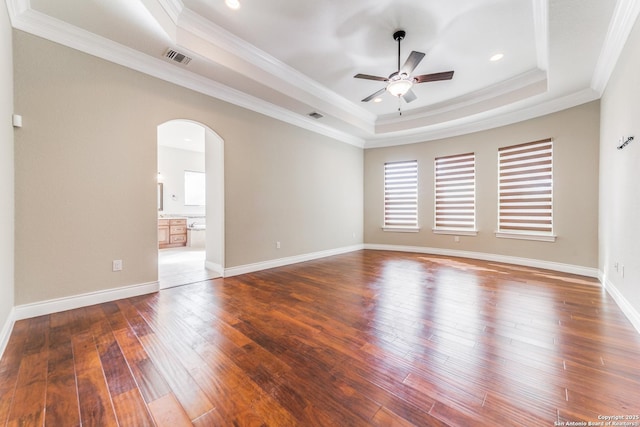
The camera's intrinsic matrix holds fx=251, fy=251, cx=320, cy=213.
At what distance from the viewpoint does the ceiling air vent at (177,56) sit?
294 centimetres

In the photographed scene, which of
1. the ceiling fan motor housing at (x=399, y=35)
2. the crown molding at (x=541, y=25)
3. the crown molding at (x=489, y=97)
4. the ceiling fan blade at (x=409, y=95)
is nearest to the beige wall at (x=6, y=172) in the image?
the ceiling fan motor housing at (x=399, y=35)

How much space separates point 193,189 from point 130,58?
6078mm

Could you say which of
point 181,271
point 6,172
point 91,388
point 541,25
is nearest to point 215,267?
point 181,271

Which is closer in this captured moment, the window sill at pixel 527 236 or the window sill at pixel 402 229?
the window sill at pixel 527 236

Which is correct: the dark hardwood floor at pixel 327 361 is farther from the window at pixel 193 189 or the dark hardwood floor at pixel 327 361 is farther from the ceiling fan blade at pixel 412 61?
the window at pixel 193 189

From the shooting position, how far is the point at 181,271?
14.1 ft

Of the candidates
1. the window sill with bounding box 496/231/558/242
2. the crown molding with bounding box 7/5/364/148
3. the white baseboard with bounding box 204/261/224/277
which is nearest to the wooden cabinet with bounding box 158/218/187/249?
the white baseboard with bounding box 204/261/224/277

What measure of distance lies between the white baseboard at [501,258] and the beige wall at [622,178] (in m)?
0.45

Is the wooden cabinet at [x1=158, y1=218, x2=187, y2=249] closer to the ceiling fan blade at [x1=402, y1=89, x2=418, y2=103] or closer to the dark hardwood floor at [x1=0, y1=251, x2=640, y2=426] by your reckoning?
the dark hardwood floor at [x1=0, y1=251, x2=640, y2=426]

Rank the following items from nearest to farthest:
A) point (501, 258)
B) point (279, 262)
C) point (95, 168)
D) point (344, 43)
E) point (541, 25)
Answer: point (541, 25)
point (95, 168)
point (344, 43)
point (279, 262)
point (501, 258)

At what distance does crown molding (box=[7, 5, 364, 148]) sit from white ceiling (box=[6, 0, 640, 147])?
0.01 m

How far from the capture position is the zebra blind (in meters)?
4.42

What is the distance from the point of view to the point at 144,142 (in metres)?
3.14

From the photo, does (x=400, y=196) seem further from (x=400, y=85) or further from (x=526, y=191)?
(x=400, y=85)
